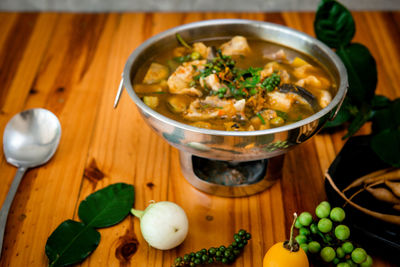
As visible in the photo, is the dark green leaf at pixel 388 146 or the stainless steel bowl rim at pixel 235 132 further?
the dark green leaf at pixel 388 146

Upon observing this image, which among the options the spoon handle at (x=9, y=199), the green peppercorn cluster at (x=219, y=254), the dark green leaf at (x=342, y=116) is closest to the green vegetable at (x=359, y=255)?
the green peppercorn cluster at (x=219, y=254)

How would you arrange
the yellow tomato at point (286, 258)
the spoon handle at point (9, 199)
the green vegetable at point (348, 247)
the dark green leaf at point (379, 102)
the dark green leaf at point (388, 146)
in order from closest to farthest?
the yellow tomato at point (286, 258) → the green vegetable at point (348, 247) → the spoon handle at point (9, 199) → the dark green leaf at point (388, 146) → the dark green leaf at point (379, 102)

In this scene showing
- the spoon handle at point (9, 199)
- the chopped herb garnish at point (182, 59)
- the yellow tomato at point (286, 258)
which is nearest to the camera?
the yellow tomato at point (286, 258)

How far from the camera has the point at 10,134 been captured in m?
2.11

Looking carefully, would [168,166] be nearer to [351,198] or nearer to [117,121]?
[117,121]

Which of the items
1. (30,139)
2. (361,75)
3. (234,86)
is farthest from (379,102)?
(30,139)

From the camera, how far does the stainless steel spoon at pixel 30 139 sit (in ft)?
6.82

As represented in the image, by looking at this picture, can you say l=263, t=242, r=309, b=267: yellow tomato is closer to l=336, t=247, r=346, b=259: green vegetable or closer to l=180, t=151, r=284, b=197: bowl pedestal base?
l=336, t=247, r=346, b=259: green vegetable

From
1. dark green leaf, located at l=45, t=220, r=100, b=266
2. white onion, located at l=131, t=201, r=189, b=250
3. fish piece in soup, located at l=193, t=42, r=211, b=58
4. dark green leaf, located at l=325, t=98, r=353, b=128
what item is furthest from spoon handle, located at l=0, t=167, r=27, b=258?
dark green leaf, located at l=325, t=98, r=353, b=128

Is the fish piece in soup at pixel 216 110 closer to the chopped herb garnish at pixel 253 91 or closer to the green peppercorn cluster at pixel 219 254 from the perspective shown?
the chopped herb garnish at pixel 253 91

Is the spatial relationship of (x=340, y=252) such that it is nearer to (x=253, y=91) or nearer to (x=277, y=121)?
(x=277, y=121)

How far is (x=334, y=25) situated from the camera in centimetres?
223

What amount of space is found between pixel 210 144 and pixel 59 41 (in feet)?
5.88

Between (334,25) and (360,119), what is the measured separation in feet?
1.59
